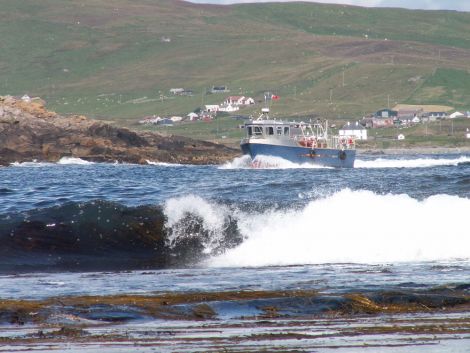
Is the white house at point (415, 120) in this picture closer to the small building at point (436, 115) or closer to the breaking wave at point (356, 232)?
the small building at point (436, 115)

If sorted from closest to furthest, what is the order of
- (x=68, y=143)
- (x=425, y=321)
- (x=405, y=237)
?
(x=425, y=321) → (x=405, y=237) → (x=68, y=143)

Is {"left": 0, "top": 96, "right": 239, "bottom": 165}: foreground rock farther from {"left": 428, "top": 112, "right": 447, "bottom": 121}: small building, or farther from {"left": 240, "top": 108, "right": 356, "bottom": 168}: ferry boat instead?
{"left": 428, "top": 112, "right": 447, "bottom": 121}: small building

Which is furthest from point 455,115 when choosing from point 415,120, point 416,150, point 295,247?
point 295,247

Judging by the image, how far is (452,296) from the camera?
60.1ft

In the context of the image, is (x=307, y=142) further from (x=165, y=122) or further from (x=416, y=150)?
(x=165, y=122)

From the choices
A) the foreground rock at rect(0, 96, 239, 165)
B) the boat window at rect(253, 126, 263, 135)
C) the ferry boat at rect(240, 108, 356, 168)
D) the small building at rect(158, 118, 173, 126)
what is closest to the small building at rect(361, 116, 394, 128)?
the small building at rect(158, 118, 173, 126)

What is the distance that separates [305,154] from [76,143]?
36489 mm

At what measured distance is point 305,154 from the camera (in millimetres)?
84438

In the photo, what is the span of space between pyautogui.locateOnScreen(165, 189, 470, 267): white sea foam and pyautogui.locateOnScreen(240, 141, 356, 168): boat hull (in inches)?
2001

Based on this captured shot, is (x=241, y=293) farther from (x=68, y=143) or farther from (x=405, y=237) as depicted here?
(x=68, y=143)

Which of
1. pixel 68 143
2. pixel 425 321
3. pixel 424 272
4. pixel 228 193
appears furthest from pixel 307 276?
pixel 68 143

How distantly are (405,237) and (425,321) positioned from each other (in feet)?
41.4

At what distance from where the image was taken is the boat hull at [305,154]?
84.2m

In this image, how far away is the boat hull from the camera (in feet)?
276
